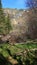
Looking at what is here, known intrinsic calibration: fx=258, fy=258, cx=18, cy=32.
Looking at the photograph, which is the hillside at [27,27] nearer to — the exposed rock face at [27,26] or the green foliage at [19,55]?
the exposed rock face at [27,26]

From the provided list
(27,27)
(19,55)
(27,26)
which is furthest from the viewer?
(27,26)

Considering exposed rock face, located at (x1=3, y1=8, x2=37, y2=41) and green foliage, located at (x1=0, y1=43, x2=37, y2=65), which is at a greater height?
green foliage, located at (x1=0, y1=43, x2=37, y2=65)

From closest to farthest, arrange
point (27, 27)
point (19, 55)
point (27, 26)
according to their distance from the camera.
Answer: point (19, 55)
point (27, 27)
point (27, 26)

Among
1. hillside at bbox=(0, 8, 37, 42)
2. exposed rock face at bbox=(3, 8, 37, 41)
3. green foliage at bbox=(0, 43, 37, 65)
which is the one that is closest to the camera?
green foliage at bbox=(0, 43, 37, 65)

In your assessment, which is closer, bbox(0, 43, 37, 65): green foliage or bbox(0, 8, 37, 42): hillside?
bbox(0, 43, 37, 65): green foliage

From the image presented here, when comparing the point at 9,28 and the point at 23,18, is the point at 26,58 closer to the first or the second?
the point at 9,28

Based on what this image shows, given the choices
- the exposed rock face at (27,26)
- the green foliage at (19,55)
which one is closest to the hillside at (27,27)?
the exposed rock face at (27,26)

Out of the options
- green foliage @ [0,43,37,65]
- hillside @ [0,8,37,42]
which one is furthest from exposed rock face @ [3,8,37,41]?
green foliage @ [0,43,37,65]

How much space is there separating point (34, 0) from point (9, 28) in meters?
4.64

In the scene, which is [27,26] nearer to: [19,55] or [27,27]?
[27,27]

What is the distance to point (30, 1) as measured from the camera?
1264 inches

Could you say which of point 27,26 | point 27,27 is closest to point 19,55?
point 27,27

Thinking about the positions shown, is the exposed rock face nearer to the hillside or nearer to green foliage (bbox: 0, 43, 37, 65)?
the hillside

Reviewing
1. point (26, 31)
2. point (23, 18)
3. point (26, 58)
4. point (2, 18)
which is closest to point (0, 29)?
point (2, 18)
